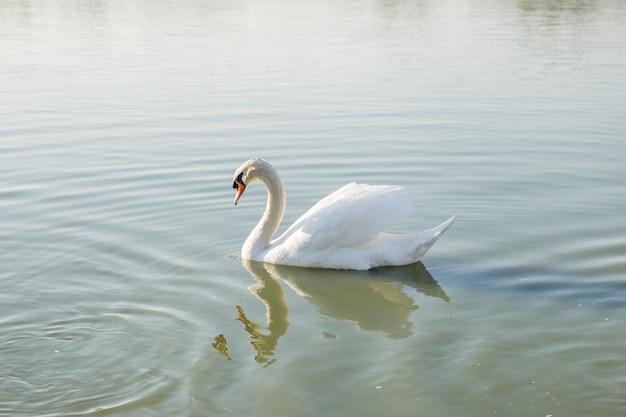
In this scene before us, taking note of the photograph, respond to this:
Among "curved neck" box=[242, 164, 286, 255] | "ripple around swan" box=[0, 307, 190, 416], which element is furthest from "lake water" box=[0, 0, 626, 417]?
"curved neck" box=[242, 164, 286, 255]

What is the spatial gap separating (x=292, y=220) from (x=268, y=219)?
1027 millimetres

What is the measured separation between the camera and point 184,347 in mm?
7375

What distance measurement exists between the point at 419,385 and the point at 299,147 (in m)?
8.19

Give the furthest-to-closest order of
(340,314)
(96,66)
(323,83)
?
1. (96,66)
2. (323,83)
3. (340,314)

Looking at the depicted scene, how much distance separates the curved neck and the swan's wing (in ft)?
1.63

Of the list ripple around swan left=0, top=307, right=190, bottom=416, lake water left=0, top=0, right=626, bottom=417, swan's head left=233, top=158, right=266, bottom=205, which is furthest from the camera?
swan's head left=233, top=158, right=266, bottom=205

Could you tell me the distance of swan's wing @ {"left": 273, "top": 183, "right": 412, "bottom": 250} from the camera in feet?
30.3

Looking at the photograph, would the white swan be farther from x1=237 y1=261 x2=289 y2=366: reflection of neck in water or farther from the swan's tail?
x1=237 y1=261 x2=289 y2=366: reflection of neck in water

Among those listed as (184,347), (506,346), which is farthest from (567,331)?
(184,347)

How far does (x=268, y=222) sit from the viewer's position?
32.6 feet

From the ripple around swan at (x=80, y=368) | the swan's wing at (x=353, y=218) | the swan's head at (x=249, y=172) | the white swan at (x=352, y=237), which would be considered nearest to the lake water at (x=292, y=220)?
the ripple around swan at (x=80, y=368)

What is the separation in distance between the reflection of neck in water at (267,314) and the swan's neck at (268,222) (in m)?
0.15

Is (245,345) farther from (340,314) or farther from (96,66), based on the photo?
(96,66)

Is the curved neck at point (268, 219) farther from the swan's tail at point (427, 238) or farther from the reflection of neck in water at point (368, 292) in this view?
the swan's tail at point (427, 238)
